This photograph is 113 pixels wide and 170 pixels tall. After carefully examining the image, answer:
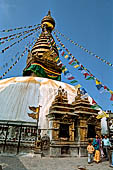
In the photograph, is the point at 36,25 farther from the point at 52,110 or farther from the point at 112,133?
the point at 112,133

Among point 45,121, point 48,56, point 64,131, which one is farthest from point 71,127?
point 48,56

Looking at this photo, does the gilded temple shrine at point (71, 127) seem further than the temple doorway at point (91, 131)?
No

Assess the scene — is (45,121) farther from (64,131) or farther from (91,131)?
(91,131)

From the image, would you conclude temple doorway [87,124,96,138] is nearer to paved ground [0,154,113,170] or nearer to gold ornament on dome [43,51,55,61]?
paved ground [0,154,113,170]

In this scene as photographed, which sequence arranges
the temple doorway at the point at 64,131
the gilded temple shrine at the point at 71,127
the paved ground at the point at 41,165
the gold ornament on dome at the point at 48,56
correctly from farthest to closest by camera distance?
the gold ornament on dome at the point at 48,56 < the temple doorway at the point at 64,131 < the gilded temple shrine at the point at 71,127 < the paved ground at the point at 41,165

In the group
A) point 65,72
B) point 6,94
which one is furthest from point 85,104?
point 6,94

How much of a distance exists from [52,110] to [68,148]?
2784mm

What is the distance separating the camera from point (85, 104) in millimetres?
10969

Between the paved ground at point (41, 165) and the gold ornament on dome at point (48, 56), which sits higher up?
the gold ornament on dome at point (48, 56)

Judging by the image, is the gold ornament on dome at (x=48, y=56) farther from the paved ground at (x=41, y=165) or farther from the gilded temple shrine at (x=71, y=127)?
the paved ground at (x=41, y=165)

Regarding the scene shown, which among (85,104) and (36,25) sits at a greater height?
(36,25)

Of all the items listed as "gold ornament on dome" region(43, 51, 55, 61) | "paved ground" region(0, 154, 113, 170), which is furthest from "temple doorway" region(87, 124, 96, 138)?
"gold ornament on dome" region(43, 51, 55, 61)

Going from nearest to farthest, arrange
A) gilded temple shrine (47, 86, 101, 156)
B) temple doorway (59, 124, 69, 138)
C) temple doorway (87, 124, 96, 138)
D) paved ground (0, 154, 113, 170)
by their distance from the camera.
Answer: paved ground (0, 154, 113, 170) < gilded temple shrine (47, 86, 101, 156) < temple doorway (59, 124, 69, 138) < temple doorway (87, 124, 96, 138)

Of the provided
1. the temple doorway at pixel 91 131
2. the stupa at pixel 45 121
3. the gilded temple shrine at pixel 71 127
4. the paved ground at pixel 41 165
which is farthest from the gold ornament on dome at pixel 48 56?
the paved ground at pixel 41 165
